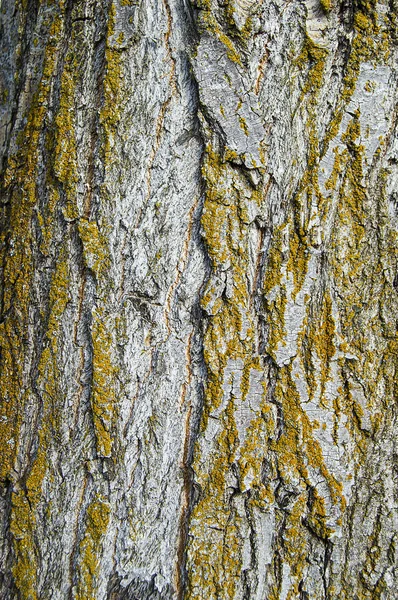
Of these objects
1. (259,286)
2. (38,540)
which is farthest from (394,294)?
(38,540)

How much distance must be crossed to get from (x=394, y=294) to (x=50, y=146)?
2.94 feet

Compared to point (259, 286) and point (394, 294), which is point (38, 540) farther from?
point (394, 294)

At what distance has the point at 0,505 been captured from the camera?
1.27 m

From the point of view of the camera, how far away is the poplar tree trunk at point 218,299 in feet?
3.69

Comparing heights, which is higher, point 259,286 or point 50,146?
point 50,146

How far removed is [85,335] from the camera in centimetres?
117

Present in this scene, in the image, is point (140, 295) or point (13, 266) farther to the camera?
point (13, 266)

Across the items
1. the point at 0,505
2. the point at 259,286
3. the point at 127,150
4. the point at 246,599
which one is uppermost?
the point at 127,150

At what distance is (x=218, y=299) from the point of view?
1.13 m

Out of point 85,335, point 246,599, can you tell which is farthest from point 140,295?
point 246,599

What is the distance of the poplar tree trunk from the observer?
44.3 inches

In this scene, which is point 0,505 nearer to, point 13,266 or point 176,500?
point 176,500

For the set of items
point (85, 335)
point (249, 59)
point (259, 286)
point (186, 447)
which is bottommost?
point (186, 447)

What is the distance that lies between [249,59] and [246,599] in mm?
1219
